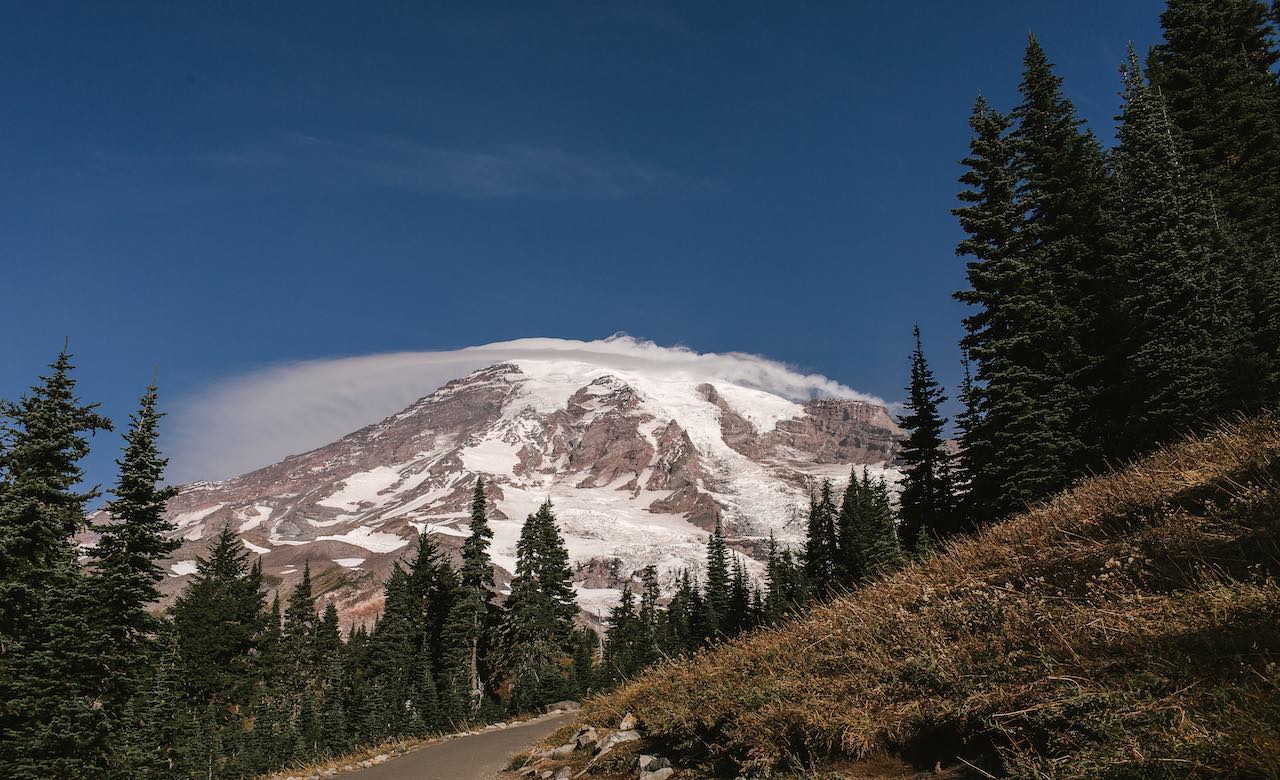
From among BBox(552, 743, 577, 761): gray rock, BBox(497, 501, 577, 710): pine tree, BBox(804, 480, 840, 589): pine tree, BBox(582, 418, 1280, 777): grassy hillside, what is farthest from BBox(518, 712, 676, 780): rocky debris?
BBox(804, 480, 840, 589): pine tree

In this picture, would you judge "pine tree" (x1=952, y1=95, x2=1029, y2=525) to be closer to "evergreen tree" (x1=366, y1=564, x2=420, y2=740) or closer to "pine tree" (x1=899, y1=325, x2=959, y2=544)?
"pine tree" (x1=899, y1=325, x2=959, y2=544)

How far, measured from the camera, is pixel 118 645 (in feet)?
79.7

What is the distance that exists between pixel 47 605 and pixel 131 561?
4.94 m

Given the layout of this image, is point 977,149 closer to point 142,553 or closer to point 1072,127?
point 1072,127

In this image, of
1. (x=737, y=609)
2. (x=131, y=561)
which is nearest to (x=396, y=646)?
(x=737, y=609)

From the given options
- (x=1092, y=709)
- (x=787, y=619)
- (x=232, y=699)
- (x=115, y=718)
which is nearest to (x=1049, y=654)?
(x=1092, y=709)

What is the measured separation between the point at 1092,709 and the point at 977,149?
28934 mm

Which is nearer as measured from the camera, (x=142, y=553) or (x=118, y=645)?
(x=118, y=645)

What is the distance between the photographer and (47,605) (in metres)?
21.0

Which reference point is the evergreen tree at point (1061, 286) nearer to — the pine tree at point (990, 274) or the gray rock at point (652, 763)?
the pine tree at point (990, 274)

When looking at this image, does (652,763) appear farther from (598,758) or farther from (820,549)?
(820,549)

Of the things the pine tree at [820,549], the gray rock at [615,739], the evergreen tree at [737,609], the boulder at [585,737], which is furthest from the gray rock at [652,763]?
the pine tree at [820,549]

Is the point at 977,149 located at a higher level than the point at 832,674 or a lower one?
higher

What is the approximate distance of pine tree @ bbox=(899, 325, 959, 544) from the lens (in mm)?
35750
